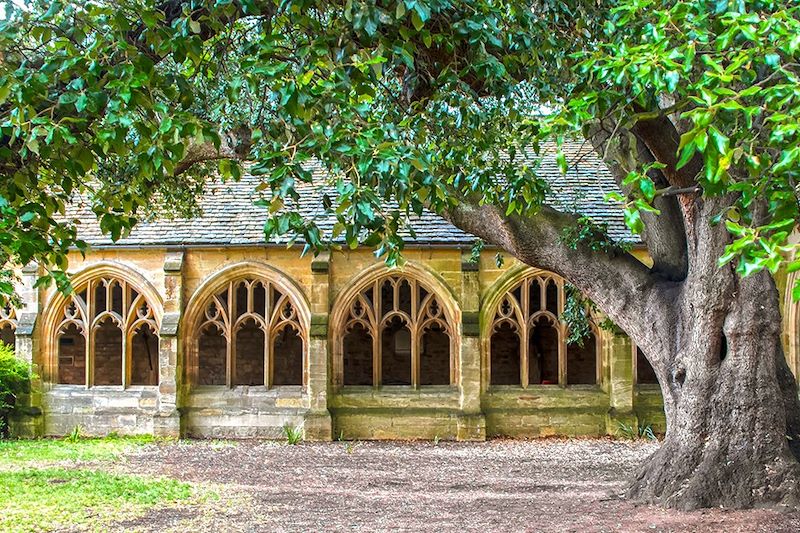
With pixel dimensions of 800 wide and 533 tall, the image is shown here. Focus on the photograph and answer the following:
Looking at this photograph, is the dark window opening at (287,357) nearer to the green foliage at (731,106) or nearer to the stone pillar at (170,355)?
the stone pillar at (170,355)

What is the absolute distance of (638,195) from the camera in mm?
4590

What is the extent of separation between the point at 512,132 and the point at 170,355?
306 inches

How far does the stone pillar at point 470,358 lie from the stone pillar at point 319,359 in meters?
2.08

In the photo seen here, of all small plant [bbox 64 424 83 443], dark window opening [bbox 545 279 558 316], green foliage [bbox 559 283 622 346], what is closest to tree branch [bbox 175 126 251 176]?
green foliage [bbox 559 283 622 346]

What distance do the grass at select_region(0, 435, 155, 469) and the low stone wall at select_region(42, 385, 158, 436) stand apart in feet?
1.01

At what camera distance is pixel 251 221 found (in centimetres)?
1373

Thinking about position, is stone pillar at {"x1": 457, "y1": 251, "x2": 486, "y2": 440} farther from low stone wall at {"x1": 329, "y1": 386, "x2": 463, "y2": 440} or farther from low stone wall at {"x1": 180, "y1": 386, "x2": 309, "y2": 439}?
low stone wall at {"x1": 180, "y1": 386, "x2": 309, "y2": 439}

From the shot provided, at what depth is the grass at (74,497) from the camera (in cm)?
685

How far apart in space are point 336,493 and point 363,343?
9.52 metres

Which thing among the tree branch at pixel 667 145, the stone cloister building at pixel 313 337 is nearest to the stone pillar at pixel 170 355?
the stone cloister building at pixel 313 337

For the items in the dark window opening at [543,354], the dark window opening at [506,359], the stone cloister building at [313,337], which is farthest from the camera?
the dark window opening at [543,354]

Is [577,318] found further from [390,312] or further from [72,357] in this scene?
[72,357]

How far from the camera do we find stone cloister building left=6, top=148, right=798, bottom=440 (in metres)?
13.1

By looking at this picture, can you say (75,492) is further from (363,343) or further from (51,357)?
(363,343)
